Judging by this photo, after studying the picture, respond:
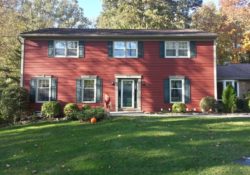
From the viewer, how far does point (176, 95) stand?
74.6 feet

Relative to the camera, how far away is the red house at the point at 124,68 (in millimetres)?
22703

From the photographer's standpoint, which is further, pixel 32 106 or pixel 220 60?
pixel 220 60

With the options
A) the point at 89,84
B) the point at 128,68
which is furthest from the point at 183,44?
the point at 89,84

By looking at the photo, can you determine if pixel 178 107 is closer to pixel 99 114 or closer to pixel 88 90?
pixel 88 90

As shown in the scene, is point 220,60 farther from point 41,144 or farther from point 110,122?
point 41,144

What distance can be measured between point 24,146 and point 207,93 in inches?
561

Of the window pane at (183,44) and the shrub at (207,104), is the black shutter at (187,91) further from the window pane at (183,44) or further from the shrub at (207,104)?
the window pane at (183,44)

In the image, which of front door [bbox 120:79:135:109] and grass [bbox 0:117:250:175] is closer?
grass [bbox 0:117:250:175]

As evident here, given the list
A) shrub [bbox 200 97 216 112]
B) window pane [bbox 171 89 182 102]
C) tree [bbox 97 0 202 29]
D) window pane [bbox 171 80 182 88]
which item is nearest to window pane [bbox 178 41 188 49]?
window pane [bbox 171 80 182 88]

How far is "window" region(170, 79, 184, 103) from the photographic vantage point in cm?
2272

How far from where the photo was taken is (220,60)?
3997cm

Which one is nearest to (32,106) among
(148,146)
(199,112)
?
(199,112)

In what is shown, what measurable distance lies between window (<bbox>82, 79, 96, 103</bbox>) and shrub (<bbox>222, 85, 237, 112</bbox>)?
8.26 metres

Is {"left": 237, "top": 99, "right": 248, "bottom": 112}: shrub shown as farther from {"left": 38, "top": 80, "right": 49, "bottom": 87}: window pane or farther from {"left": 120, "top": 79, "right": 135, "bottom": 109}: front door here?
{"left": 38, "top": 80, "right": 49, "bottom": 87}: window pane
